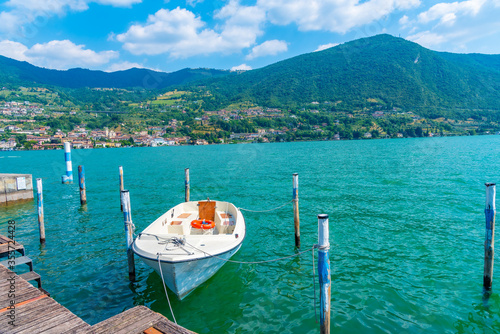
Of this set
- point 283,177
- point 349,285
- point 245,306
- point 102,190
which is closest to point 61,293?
point 245,306

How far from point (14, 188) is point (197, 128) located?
139818 millimetres

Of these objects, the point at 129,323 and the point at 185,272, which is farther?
the point at 185,272

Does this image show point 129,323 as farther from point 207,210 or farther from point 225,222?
point 207,210

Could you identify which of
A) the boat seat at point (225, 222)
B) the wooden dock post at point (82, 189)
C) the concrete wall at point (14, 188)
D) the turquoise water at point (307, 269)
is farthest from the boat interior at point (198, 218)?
the concrete wall at point (14, 188)

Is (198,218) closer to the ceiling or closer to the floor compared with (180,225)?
closer to the floor

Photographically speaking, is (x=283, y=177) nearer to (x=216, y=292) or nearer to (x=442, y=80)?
(x=216, y=292)

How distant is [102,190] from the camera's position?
2758cm

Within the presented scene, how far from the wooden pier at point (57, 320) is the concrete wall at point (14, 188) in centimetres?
1830

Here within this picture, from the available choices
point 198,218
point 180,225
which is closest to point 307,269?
point 180,225

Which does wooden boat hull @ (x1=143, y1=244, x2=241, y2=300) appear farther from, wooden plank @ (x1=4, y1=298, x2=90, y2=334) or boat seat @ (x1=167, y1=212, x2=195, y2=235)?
boat seat @ (x1=167, y1=212, x2=195, y2=235)

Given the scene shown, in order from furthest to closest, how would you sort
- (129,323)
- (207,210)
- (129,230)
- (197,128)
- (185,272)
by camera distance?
1. (197,128)
2. (207,210)
3. (129,230)
4. (185,272)
5. (129,323)

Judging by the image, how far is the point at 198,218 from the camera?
13.1m

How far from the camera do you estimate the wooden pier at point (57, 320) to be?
475 cm

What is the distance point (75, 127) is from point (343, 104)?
15502 cm
